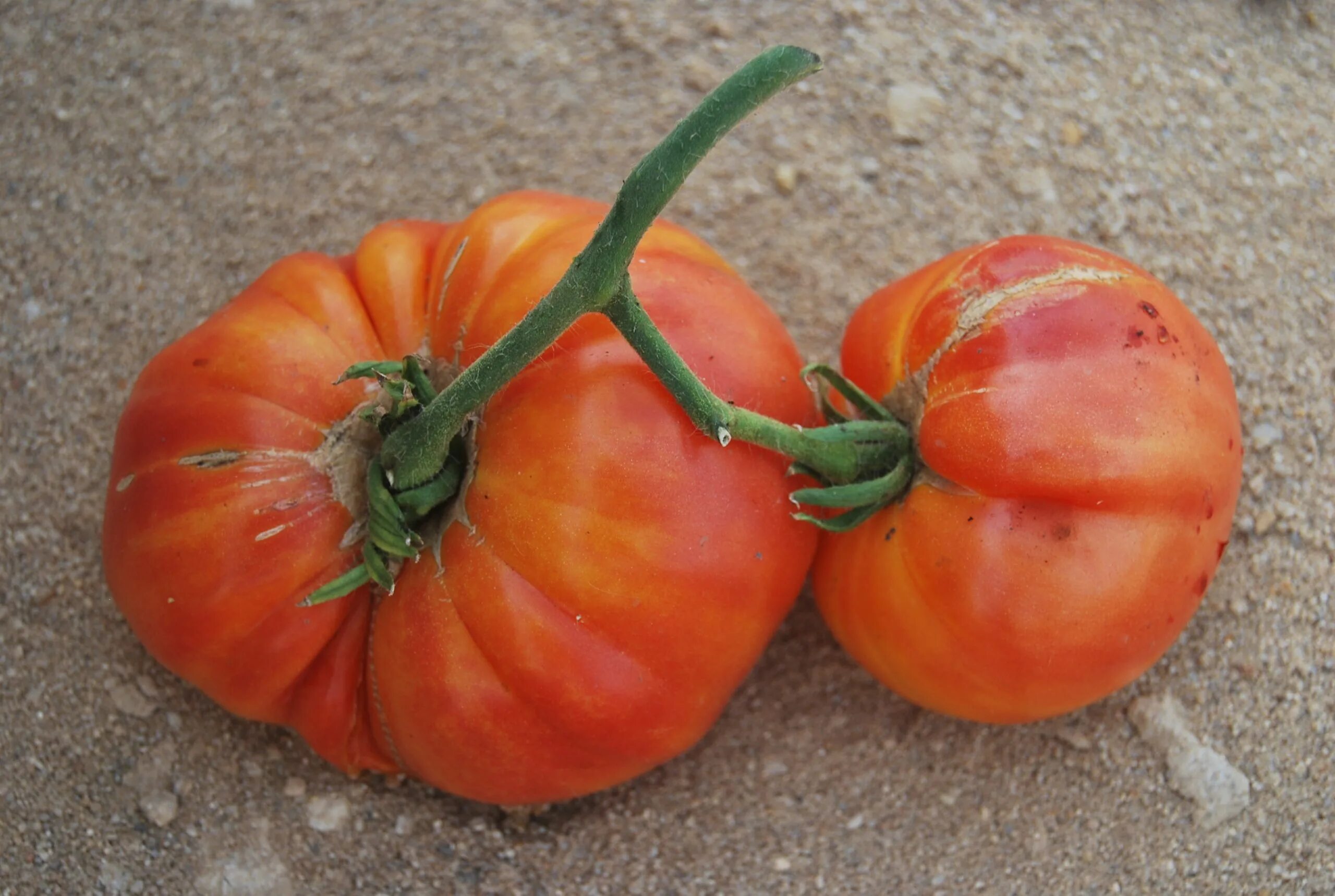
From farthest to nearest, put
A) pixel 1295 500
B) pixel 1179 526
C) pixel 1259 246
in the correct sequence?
pixel 1259 246
pixel 1295 500
pixel 1179 526

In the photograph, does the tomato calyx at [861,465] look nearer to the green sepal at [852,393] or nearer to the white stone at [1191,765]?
the green sepal at [852,393]

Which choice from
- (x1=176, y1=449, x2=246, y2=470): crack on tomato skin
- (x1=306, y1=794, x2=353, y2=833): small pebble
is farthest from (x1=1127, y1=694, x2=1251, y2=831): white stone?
(x1=176, y1=449, x2=246, y2=470): crack on tomato skin

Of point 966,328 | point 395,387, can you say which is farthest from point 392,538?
point 966,328

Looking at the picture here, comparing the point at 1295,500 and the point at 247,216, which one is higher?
the point at 247,216

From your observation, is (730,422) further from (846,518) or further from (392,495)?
(392,495)

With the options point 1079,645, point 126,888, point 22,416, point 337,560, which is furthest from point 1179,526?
point 22,416

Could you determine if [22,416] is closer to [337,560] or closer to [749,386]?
[337,560]
